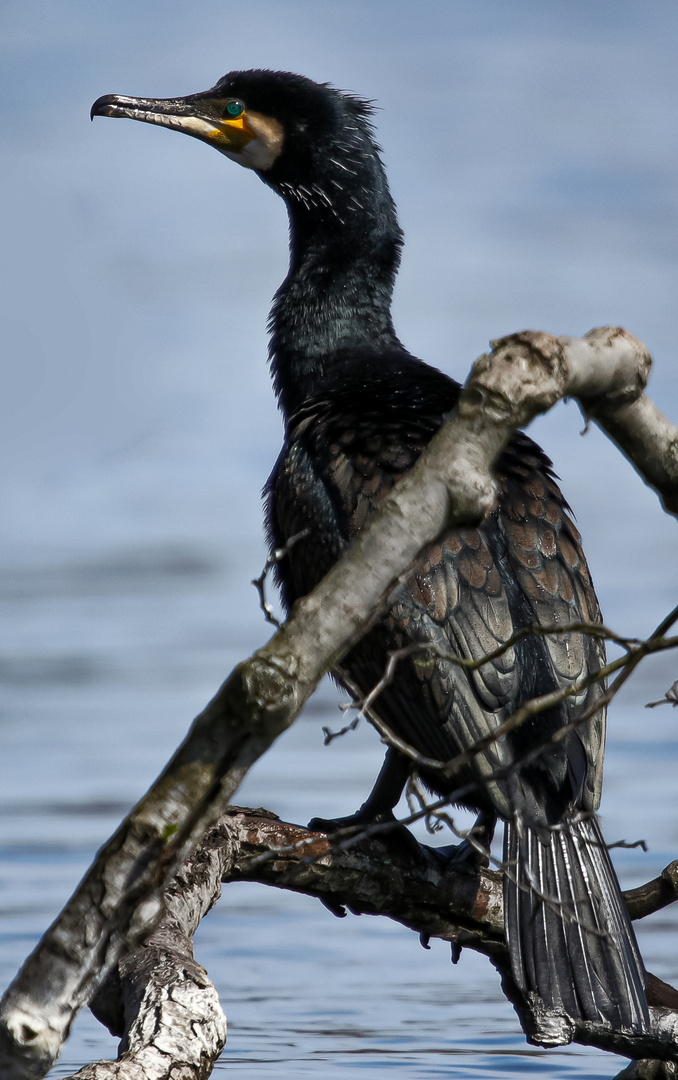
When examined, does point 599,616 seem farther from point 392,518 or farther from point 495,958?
point 392,518

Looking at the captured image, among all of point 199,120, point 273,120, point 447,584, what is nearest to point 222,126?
point 199,120

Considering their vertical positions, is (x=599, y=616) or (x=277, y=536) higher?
(x=277, y=536)

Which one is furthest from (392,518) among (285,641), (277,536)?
(277,536)

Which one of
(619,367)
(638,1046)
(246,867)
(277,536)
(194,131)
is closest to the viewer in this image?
(619,367)

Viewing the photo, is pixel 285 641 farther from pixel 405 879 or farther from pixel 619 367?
pixel 405 879

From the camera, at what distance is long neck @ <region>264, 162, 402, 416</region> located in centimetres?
368

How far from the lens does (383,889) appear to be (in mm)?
2842

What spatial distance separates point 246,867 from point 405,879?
0.42 m

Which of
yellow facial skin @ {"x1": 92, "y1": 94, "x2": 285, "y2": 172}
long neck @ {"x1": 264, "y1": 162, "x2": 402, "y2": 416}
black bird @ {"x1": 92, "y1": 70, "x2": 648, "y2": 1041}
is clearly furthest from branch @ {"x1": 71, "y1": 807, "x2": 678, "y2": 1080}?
yellow facial skin @ {"x1": 92, "y1": 94, "x2": 285, "y2": 172}

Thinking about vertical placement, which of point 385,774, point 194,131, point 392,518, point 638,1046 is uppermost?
point 194,131

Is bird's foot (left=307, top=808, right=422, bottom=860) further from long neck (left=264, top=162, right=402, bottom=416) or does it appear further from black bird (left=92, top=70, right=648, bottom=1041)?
long neck (left=264, top=162, right=402, bottom=416)

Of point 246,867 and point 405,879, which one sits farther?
point 405,879

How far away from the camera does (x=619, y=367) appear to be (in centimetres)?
171

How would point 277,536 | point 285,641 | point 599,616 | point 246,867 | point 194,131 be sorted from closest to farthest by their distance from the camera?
1. point 285,641
2. point 246,867
3. point 599,616
4. point 277,536
5. point 194,131
